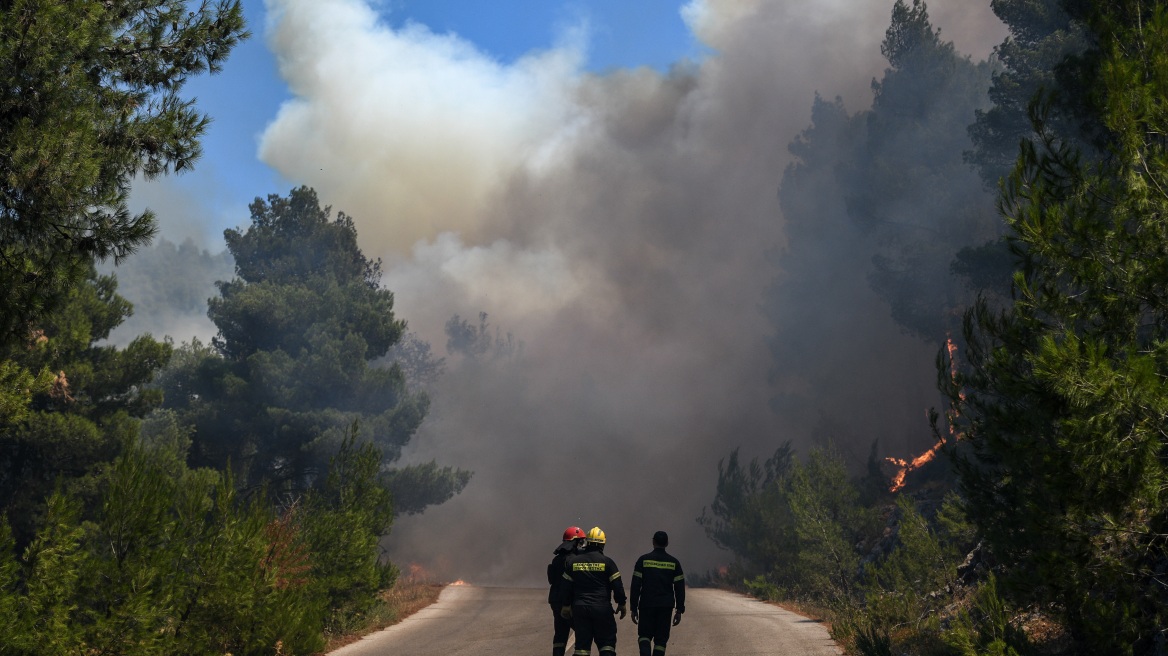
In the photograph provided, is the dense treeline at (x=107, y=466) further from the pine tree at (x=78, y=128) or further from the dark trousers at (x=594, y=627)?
the dark trousers at (x=594, y=627)

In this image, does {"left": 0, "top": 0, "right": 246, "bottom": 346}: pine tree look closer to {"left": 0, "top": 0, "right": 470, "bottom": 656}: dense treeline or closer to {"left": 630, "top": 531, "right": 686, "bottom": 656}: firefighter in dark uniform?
{"left": 0, "top": 0, "right": 470, "bottom": 656}: dense treeline

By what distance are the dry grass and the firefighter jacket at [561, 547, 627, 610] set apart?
6.22m

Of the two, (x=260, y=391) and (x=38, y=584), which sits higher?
(x=260, y=391)

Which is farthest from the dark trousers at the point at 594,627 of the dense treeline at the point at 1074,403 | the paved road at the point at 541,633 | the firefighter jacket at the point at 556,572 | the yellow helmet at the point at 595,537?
the paved road at the point at 541,633

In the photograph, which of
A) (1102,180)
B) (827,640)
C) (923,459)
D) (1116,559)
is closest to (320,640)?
(827,640)

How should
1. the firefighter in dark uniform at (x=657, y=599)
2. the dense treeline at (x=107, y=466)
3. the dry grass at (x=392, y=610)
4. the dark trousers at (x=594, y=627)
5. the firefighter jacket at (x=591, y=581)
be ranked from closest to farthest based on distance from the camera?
the dense treeline at (x=107, y=466) < the dark trousers at (x=594, y=627) < the firefighter jacket at (x=591, y=581) < the firefighter in dark uniform at (x=657, y=599) < the dry grass at (x=392, y=610)

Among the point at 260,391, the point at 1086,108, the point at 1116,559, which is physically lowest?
the point at 1116,559

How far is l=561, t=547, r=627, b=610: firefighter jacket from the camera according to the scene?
10289 millimetres

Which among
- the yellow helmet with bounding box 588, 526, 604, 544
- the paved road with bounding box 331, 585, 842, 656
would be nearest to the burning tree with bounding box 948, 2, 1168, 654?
the yellow helmet with bounding box 588, 526, 604, 544

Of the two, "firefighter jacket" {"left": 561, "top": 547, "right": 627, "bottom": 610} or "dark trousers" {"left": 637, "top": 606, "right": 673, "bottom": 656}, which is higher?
"firefighter jacket" {"left": 561, "top": 547, "right": 627, "bottom": 610}

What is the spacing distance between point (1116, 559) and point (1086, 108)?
468 cm

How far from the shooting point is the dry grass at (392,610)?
16.3 m

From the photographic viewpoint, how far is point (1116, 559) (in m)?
7.38

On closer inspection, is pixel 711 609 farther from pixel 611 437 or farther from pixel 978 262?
pixel 611 437
